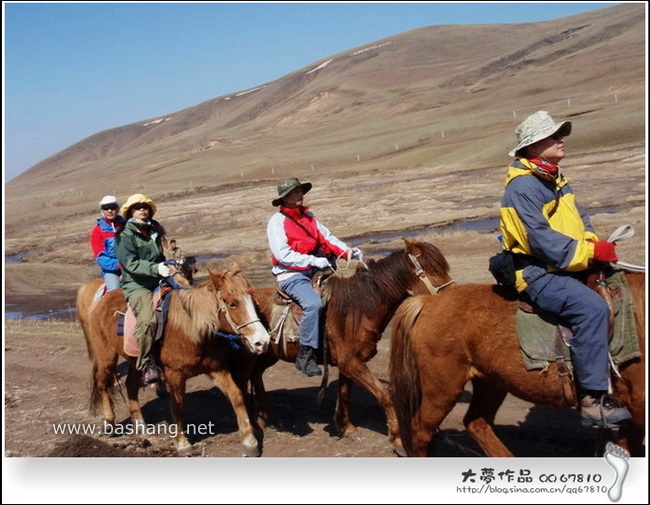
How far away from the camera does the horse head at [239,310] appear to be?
23.6 ft

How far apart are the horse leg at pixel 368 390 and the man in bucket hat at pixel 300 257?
0.40m

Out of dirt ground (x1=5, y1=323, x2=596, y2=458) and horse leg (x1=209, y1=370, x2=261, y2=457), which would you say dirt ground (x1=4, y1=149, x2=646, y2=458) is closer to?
dirt ground (x1=5, y1=323, x2=596, y2=458)

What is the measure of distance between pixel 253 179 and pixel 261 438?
2290 inches

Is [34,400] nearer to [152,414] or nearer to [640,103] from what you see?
[152,414]

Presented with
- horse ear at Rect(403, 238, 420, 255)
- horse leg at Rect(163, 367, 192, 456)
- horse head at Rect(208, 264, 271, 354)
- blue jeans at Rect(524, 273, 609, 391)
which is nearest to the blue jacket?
horse leg at Rect(163, 367, 192, 456)

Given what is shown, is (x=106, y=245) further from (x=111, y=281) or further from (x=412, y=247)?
(x=412, y=247)

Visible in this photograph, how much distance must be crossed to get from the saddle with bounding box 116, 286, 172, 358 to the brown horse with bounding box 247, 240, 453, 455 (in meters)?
1.33

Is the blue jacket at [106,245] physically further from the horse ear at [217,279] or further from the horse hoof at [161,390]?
the horse ear at [217,279]

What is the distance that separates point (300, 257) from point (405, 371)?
2272mm

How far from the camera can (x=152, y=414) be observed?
376 inches

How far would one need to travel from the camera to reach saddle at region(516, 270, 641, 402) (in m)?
5.27

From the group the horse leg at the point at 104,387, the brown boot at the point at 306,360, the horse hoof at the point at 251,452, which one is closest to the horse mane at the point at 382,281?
the brown boot at the point at 306,360

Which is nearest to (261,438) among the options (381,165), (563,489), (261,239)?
(563,489)

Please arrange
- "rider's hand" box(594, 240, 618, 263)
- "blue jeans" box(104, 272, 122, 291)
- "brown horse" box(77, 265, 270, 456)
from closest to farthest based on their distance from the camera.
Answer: "rider's hand" box(594, 240, 618, 263), "brown horse" box(77, 265, 270, 456), "blue jeans" box(104, 272, 122, 291)
